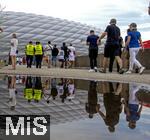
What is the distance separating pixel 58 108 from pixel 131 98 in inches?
69.6

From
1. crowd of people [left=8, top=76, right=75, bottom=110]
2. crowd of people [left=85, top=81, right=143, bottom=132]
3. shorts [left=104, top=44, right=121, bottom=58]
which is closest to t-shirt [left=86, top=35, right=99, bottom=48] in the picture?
shorts [left=104, top=44, right=121, bottom=58]

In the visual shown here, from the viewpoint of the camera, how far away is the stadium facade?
79.0 metres

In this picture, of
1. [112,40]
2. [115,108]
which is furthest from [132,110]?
[112,40]

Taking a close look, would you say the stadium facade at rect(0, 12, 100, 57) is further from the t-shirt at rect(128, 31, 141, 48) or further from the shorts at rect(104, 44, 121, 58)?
the shorts at rect(104, 44, 121, 58)

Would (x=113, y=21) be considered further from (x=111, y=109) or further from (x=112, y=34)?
(x=111, y=109)

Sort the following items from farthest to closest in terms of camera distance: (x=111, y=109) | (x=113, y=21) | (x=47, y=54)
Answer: (x=47, y=54) → (x=113, y=21) → (x=111, y=109)

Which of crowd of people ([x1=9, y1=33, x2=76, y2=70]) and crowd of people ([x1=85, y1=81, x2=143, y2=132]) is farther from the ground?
crowd of people ([x1=85, y1=81, x2=143, y2=132])

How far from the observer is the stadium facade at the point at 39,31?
79.0m

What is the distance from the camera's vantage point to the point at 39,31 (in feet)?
268

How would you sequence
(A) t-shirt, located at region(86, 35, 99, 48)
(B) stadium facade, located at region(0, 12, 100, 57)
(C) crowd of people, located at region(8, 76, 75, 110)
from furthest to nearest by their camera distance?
1. (B) stadium facade, located at region(0, 12, 100, 57)
2. (A) t-shirt, located at region(86, 35, 99, 48)
3. (C) crowd of people, located at region(8, 76, 75, 110)

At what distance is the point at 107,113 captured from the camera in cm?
592

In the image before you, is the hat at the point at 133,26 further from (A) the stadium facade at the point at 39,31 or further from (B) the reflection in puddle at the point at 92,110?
(A) the stadium facade at the point at 39,31

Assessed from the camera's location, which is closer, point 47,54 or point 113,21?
point 113,21

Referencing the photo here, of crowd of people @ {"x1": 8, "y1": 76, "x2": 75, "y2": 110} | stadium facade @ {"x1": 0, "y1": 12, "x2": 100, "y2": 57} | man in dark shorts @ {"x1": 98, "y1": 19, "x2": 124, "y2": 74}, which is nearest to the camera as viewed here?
crowd of people @ {"x1": 8, "y1": 76, "x2": 75, "y2": 110}
